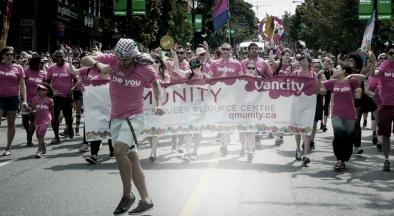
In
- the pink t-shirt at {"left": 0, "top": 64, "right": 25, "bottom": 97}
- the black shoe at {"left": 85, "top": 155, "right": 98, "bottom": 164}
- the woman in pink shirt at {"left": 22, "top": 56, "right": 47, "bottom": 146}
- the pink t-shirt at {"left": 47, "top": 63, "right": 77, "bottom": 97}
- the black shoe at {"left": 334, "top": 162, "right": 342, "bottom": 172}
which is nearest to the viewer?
the black shoe at {"left": 334, "top": 162, "right": 342, "bottom": 172}

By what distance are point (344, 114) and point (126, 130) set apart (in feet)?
14.7

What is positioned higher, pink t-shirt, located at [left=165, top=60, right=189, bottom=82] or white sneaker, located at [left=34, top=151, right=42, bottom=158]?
pink t-shirt, located at [left=165, top=60, right=189, bottom=82]

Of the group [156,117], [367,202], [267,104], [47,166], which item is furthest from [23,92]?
[367,202]

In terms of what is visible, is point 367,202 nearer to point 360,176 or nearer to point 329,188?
point 329,188

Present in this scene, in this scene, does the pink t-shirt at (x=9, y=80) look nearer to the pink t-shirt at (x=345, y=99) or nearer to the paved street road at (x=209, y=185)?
the paved street road at (x=209, y=185)

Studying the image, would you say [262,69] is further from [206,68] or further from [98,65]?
[98,65]

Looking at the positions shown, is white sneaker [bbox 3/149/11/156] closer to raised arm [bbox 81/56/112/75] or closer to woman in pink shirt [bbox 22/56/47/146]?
woman in pink shirt [bbox 22/56/47/146]

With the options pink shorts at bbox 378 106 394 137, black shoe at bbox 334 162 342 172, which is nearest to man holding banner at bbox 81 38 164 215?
black shoe at bbox 334 162 342 172

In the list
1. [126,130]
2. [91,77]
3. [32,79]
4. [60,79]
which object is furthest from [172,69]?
[126,130]

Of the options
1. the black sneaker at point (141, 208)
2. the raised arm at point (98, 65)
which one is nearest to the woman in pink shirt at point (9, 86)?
the raised arm at point (98, 65)

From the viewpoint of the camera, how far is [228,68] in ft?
37.7

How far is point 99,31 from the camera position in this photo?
1848 inches

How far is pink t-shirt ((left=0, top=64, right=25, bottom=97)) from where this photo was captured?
10945 mm

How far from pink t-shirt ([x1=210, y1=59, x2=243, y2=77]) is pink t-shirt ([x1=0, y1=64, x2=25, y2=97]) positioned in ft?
12.6
